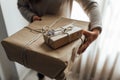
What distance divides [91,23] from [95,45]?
552 mm

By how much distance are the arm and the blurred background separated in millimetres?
332

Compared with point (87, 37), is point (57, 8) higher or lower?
higher

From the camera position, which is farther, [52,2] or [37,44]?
[52,2]

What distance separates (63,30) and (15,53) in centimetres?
27

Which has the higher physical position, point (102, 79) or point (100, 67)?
point (100, 67)

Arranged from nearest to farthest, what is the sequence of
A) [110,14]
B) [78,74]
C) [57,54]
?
[57,54], [110,14], [78,74]

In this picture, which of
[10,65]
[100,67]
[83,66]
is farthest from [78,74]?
[10,65]

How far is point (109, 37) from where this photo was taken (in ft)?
4.35

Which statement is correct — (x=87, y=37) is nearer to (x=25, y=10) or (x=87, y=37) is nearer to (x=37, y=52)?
(x=37, y=52)

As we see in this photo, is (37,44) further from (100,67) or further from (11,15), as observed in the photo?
(100,67)

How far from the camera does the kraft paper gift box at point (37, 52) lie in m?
0.69

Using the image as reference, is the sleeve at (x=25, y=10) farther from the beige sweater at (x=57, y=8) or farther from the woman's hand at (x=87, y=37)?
the woman's hand at (x=87, y=37)

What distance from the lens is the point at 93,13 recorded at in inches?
36.0

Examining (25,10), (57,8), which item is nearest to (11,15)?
(25,10)
